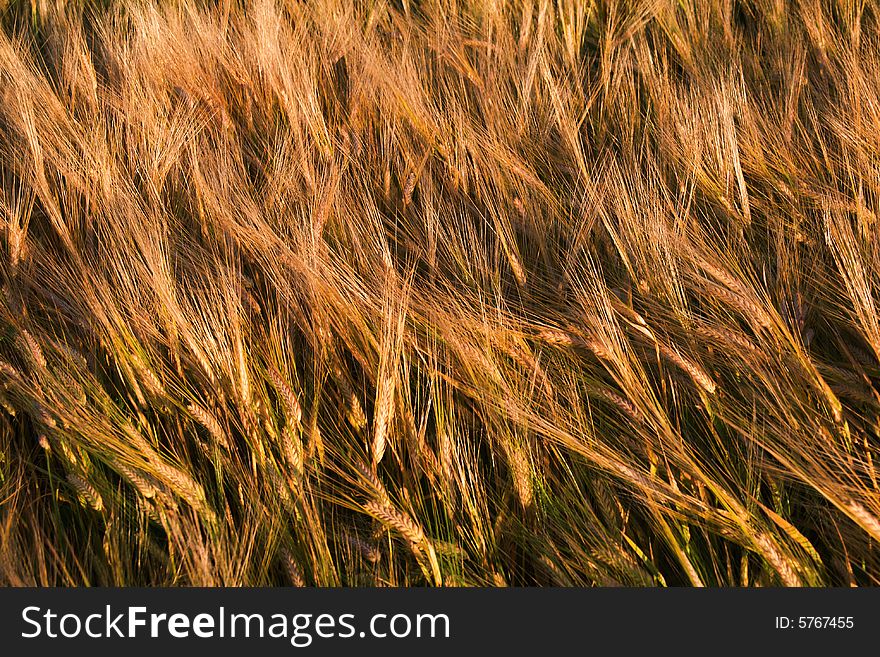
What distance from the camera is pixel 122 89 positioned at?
1862 mm

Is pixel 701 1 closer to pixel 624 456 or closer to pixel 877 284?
pixel 877 284

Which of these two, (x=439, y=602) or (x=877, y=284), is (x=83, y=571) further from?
(x=877, y=284)

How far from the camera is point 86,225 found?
1.62 m

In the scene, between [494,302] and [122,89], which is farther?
[122,89]

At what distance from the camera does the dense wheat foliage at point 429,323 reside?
1.18m

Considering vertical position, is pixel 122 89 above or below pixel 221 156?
above

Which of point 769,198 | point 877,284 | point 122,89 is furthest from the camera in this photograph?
point 122,89

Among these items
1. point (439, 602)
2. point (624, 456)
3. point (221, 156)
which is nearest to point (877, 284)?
point (624, 456)

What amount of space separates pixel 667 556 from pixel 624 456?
0.18 meters

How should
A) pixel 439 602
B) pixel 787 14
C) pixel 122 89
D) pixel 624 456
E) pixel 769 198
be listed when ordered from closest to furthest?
pixel 439 602 → pixel 624 456 → pixel 769 198 → pixel 122 89 → pixel 787 14

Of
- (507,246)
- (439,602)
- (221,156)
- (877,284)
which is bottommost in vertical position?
(439,602)

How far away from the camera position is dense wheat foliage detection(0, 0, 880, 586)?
1183mm

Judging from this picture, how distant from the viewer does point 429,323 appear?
1348 millimetres

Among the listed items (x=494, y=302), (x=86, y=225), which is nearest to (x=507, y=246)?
(x=494, y=302)
